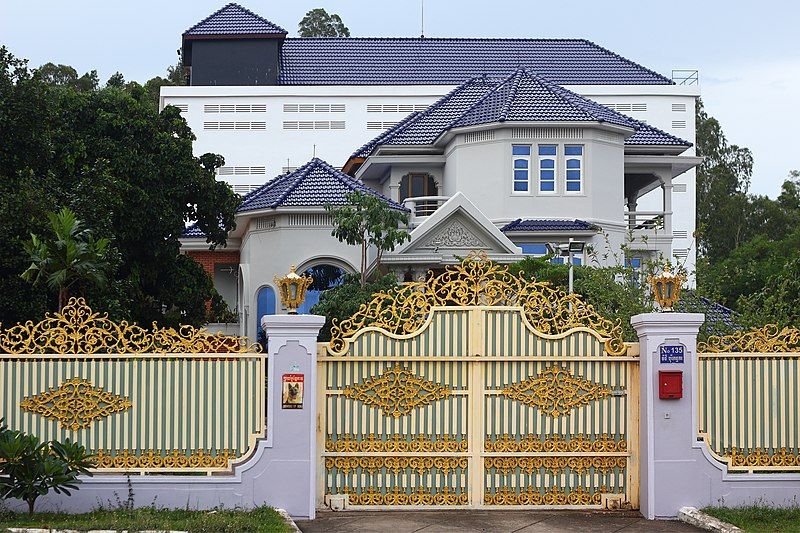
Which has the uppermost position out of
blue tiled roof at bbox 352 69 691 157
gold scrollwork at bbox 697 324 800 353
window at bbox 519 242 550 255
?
blue tiled roof at bbox 352 69 691 157

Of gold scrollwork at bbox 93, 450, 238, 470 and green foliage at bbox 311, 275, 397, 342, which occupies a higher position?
green foliage at bbox 311, 275, 397, 342

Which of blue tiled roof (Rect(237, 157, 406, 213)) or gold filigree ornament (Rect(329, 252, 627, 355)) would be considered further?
blue tiled roof (Rect(237, 157, 406, 213))

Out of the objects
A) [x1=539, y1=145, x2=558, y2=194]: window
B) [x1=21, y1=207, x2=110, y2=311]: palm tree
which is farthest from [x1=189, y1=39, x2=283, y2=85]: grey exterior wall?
[x1=21, y1=207, x2=110, y2=311]: palm tree

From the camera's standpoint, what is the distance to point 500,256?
2733 centimetres

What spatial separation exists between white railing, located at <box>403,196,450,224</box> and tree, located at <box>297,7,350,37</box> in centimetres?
3862

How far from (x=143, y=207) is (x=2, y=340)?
13.4 m

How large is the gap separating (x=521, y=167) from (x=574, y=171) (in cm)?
132

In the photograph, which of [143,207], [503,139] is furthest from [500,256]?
[143,207]

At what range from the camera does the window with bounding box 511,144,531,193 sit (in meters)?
31.8

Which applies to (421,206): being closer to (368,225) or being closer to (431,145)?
(431,145)

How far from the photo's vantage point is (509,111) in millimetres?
31766

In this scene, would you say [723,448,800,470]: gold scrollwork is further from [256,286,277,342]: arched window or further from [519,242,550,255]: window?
[519,242,550,255]: window

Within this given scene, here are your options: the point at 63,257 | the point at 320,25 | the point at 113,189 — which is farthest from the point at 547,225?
the point at 320,25

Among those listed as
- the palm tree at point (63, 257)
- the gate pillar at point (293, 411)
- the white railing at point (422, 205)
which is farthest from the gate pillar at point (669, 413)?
the white railing at point (422, 205)
